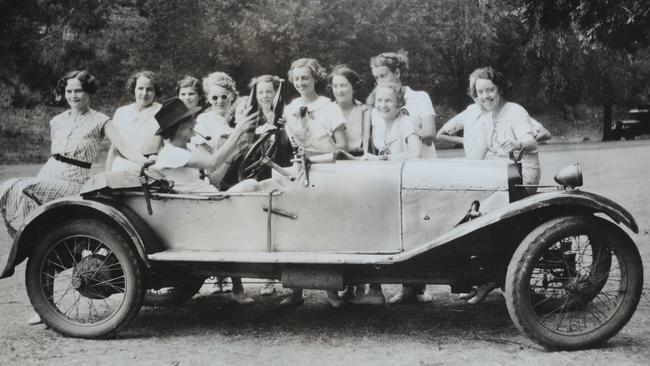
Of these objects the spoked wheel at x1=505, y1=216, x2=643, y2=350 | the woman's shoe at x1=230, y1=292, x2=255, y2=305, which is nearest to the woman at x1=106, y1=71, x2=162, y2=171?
the woman's shoe at x1=230, y1=292, x2=255, y2=305

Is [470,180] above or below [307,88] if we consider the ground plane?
below

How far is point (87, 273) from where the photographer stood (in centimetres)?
372

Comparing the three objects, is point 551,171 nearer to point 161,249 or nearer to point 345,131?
point 345,131

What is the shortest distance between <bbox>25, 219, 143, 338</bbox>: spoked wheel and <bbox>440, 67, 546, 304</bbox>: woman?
221 centimetres

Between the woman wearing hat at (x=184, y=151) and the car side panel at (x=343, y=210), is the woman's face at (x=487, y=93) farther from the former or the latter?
the woman wearing hat at (x=184, y=151)

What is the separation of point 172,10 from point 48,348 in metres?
4.07

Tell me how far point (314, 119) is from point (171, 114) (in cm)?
111

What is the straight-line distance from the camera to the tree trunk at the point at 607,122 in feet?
22.3

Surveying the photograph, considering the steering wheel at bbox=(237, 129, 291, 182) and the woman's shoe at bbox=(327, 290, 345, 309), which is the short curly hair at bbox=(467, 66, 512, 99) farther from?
the woman's shoe at bbox=(327, 290, 345, 309)

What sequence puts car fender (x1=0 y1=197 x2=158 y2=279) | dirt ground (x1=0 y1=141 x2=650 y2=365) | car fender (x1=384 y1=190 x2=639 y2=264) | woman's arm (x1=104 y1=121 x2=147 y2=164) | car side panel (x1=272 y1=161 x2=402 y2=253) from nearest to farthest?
car fender (x1=384 y1=190 x2=639 y2=264) → dirt ground (x1=0 y1=141 x2=650 y2=365) → car side panel (x1=272 y1=161 x2=402 y2=253) → car fender (x1=0 y1=197 x2=158 y2=279) → woman's arm (x1=104 y1=121 x2=147 y2=164)

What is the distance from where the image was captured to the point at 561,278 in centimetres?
338

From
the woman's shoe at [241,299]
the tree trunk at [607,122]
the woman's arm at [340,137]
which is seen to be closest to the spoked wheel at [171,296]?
the woman's shoe at [241,299]

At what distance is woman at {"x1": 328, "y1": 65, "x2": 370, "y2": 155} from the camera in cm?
468

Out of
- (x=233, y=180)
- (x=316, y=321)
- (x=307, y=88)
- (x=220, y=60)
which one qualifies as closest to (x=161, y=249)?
(x=233, y=180)
